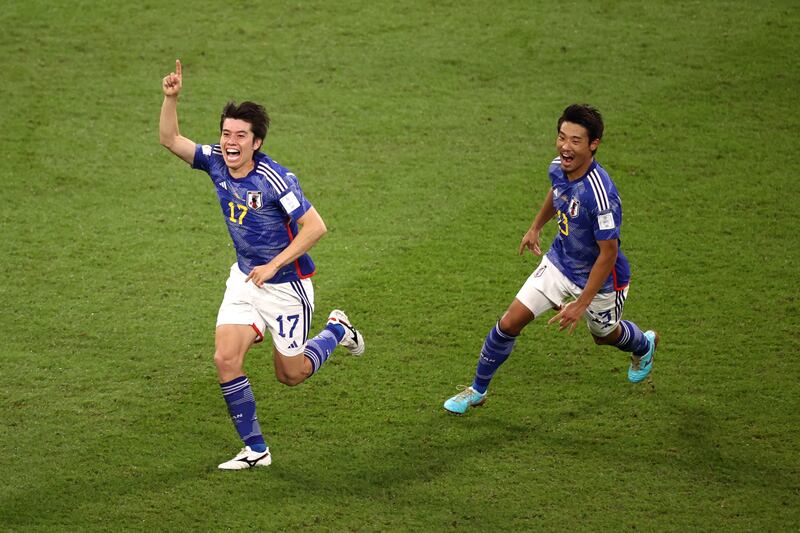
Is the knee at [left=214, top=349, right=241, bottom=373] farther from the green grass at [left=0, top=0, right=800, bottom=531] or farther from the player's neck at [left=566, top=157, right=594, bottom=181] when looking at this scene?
the player's neck at [left=566, top=157, right=594, bottom=181]

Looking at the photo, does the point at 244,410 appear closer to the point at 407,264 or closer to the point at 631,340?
the point at 631,340

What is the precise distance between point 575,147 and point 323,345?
6.29 feet

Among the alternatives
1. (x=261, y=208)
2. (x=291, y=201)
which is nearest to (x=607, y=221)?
(x=291, y=201)

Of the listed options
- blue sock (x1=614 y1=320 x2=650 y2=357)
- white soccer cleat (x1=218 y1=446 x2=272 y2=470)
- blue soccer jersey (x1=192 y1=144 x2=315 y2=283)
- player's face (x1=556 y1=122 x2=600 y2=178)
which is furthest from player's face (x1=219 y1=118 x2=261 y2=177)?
blue sock (x1=614 y1=320 x2=650 y2=357)

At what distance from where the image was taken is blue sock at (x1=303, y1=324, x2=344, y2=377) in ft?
20.8

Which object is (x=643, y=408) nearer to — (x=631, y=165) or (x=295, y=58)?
(x=631, y=165)

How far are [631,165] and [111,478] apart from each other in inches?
217

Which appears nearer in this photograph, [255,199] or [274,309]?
[255,199]

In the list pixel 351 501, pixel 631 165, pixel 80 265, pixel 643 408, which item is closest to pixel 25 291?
pixel 80 265

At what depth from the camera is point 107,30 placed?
11.6 m

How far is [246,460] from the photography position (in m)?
5.95

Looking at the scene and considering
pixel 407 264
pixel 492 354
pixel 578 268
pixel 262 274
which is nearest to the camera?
pixel 262 274

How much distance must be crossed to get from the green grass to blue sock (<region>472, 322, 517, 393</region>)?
0.23 metres

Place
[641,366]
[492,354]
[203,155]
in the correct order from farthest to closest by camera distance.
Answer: [641,366], [492,354], [203,155]
